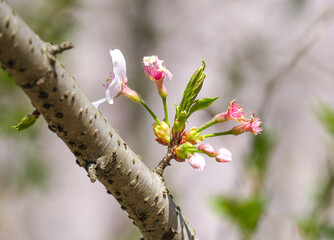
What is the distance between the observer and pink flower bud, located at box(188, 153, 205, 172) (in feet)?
2.31

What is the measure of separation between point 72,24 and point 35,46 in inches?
60.7

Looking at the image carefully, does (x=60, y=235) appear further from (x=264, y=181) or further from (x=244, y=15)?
(x=264, y=181)

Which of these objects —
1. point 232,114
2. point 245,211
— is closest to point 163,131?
Answer: point 232,114

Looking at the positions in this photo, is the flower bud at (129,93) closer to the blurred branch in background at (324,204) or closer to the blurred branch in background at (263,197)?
the blurred branch in background at (263,197)

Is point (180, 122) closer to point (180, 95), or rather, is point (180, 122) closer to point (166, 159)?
point (166, 159)

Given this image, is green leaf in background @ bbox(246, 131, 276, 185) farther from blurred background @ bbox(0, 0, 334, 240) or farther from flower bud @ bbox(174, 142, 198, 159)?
blurred background @ bbox(0, 0, 334, 240)

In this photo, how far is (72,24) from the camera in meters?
1.99

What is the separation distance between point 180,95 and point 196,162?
3.87 m

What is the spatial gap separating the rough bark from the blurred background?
138 cm

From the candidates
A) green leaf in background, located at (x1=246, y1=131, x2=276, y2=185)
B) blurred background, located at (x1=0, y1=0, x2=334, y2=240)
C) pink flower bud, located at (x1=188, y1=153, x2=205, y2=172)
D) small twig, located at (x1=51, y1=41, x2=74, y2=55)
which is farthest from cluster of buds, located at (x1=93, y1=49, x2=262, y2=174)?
blurred background, located at (x1=0, y1=0, x2=334, y2=240)

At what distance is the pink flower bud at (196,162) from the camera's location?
704 mm

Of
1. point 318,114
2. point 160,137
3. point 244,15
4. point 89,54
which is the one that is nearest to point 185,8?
point 244,15

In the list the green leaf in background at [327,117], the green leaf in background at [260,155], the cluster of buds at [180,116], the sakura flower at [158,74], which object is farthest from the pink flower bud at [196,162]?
the green leaf in background at [327,117]

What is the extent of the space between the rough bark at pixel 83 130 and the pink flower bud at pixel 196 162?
0.17ft
